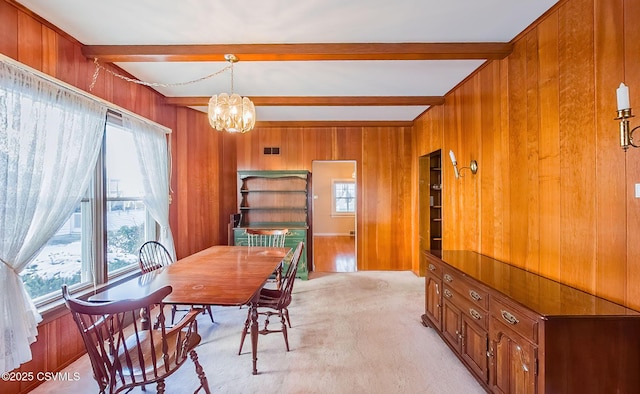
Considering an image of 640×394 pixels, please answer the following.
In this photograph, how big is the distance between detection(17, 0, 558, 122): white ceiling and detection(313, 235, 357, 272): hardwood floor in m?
3.61

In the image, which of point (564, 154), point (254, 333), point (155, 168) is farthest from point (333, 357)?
point (155, 168)

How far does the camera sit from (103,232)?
9.60 feet

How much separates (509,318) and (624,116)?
1.25 meters

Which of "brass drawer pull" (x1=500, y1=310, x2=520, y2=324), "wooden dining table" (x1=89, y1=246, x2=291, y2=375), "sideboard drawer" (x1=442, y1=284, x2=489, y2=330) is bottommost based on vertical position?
"sideboard drawer" (x1=442, y1=284, x2=489, y2=330)

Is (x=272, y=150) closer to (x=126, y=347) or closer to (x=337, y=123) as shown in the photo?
(x=337, y=123)

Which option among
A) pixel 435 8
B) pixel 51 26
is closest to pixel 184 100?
pixel 51 26

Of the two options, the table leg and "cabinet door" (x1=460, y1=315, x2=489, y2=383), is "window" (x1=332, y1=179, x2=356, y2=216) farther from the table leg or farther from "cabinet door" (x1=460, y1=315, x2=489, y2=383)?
the table leg

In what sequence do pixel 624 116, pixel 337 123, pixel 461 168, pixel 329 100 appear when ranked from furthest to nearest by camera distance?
pixel 337 123, pixel 329 100, pixel 461 168, pixel 624 116

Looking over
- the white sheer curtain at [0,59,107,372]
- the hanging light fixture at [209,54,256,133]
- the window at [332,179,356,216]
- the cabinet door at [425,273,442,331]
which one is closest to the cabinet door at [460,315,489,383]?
the cabinet door at [425,273,442,331]

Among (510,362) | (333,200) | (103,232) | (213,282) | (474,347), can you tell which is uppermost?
(333,200)

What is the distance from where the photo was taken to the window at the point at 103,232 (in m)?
2.41

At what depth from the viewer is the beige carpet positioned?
7.12ft

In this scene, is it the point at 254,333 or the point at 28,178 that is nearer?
the point at 28,178

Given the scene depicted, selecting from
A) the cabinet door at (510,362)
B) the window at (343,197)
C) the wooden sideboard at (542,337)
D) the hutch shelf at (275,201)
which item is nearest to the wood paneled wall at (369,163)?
the hutch shelf at (275,201)
